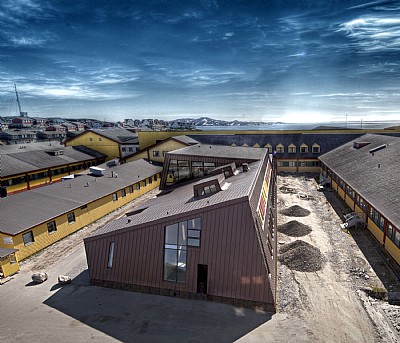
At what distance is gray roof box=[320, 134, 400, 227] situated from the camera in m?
22.6

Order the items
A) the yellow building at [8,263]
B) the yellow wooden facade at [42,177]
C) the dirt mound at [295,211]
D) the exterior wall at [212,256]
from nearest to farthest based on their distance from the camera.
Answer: the exterior wall at [212,256]
the yellow building at [8,263]
the dirt mound at [295,211]
the yellow wooden facade at [42,177]

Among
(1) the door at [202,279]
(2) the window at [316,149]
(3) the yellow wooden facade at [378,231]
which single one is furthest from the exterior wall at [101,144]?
(1) the door at [202,279]

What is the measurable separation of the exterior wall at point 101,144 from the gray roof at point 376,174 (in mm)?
47830

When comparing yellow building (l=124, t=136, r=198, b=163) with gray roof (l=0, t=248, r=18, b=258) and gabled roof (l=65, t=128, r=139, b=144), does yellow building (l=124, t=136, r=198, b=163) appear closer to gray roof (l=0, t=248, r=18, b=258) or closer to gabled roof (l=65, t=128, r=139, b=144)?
gabled roof (l=65, t=128, r=139, b=144)

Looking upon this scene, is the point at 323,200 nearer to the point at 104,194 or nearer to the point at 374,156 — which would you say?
the point at 374,156

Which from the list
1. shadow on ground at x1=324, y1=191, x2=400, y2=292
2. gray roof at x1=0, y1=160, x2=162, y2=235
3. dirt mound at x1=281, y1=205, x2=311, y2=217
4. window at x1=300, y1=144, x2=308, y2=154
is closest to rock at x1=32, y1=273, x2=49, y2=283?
gray roof at x1=0, y1=160, x2=162, y2=235

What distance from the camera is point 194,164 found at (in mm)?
33250

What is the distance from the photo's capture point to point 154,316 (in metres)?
16.3

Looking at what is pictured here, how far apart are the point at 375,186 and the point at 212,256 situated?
20.8 metres

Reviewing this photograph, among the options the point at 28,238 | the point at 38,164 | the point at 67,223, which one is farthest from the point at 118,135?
the point at 28,238

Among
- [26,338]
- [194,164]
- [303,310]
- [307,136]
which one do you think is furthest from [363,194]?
[307,136]

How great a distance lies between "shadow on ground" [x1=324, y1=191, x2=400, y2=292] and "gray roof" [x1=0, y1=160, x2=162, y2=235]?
3006cm

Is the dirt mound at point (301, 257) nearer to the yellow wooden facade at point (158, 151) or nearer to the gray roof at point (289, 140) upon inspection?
the yellow wooden facade at point (158, 151)

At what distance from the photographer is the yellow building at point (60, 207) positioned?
2400 centimetres
